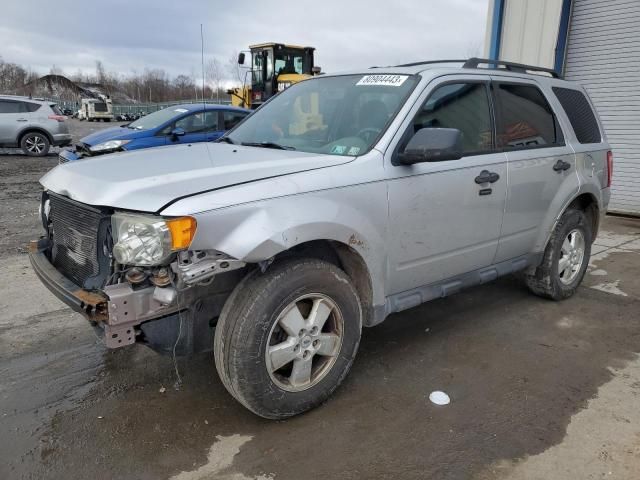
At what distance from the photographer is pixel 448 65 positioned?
3.92 metres

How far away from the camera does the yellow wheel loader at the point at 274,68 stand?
1684 centimetres

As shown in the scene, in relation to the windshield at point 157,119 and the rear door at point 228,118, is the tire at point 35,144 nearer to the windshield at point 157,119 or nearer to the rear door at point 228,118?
the windshield at point 157,119

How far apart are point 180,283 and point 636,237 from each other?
287 inches

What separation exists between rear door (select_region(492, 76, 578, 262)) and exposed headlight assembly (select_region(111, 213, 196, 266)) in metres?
2.51

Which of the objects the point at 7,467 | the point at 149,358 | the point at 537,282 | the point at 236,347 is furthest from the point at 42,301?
the point at 537,282

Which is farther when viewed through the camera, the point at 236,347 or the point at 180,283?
the point at 236,347

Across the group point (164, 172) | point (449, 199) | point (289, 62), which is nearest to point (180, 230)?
point (164, 172)

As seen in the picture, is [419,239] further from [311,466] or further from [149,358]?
[149,358]

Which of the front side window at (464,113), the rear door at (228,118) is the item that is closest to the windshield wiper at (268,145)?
the front side window at (464,113)

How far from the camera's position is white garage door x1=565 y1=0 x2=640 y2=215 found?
8609 millimetres

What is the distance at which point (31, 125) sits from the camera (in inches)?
593

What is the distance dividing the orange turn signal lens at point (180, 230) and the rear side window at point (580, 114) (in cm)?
362

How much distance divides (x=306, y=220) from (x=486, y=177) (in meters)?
1.57

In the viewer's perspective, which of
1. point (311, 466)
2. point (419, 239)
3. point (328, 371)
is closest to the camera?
point (311, 466)
